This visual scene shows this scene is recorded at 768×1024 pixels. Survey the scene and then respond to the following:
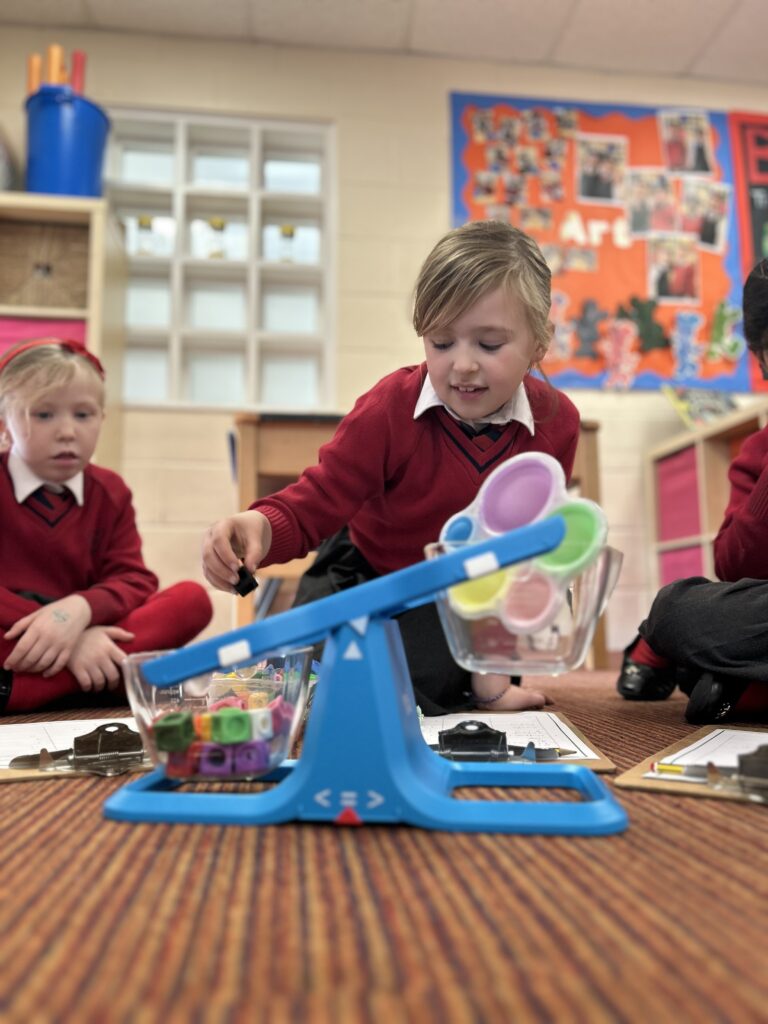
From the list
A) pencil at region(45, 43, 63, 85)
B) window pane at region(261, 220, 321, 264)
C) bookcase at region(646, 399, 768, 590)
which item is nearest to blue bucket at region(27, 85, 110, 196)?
pencil at region(45, 43, 63, 85)

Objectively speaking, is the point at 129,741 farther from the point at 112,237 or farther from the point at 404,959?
the point at 112,237

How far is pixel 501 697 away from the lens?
1.03 meters

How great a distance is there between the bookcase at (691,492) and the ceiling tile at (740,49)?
111 cm

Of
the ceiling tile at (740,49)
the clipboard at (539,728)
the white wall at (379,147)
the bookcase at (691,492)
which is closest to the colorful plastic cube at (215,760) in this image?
the clipboard at (539,728)

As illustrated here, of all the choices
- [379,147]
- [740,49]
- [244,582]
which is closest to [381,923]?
[244,582]

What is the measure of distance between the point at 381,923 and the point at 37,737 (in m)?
0.56

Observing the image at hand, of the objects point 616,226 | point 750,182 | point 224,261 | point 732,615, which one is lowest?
point 732,615

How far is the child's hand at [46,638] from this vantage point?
3.60 feet

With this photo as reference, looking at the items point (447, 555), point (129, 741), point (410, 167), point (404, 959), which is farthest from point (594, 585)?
point (410, 167)

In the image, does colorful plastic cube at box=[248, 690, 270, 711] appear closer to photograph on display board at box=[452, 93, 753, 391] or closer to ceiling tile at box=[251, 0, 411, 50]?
photograph on display board at box=[452, 93, 753, 391]

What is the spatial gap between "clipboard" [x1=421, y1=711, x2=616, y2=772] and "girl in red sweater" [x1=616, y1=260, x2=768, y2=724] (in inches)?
7.0

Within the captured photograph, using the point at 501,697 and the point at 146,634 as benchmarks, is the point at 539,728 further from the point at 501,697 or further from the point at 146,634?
the point at 146,634

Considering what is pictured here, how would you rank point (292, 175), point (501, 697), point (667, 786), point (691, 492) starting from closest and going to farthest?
point (667, 786) → point (501, 697) → point (691, 492) → point (292, 175)

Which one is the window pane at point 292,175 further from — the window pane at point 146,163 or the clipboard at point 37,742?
the clipboard at point 37,742
